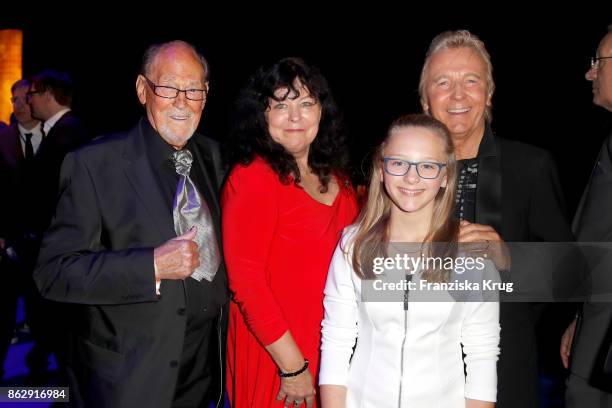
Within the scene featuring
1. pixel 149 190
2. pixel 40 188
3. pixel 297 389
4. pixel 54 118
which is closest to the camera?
pixel 149 190

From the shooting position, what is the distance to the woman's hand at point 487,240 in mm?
1771

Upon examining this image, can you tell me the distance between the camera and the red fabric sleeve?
200cm

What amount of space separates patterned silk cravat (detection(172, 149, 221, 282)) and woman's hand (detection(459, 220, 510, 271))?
891mm

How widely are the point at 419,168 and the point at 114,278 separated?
41.4 inches

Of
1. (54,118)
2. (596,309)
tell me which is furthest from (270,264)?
(54,118)

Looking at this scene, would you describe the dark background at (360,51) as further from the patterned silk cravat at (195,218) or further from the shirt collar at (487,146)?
the patterned silk cravat at (195,218)

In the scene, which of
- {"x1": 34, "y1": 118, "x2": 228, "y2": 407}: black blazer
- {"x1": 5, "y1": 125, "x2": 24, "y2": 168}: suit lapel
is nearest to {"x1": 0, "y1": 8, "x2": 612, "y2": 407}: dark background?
{"x1": 5, "y1": 125, "x2": 24, "y2": 168}: suit lapel

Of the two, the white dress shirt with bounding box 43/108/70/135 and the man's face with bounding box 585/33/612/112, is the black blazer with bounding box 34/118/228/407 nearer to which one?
the man's face with bounding box 585/33/612/112

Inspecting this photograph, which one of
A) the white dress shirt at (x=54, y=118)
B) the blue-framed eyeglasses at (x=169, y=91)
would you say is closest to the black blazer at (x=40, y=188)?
the white dress shirt at (x=54, y=118)

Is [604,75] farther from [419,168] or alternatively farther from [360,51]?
[360,51]

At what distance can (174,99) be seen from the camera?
6.73ft

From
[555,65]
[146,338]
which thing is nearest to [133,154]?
[146,338]

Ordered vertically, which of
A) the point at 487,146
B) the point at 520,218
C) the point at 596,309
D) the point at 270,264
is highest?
the point at 487,146

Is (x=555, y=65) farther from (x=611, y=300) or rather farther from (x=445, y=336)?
(x=445, y=336)
